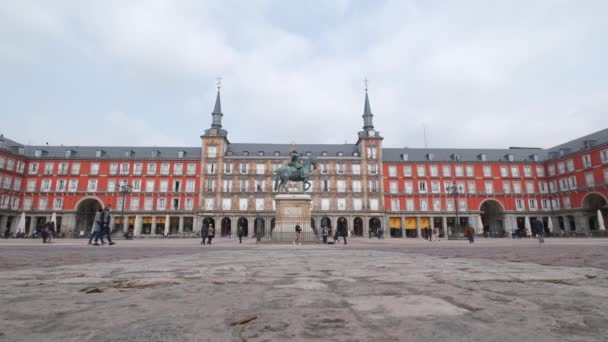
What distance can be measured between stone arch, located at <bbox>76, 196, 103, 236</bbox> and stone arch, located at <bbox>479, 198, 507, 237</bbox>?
2254 inches

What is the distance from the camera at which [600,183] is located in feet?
125

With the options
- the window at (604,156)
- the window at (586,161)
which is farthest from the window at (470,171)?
the window at (604,156)

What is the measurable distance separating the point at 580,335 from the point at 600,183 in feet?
167

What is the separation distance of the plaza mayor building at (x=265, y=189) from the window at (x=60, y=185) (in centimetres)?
17

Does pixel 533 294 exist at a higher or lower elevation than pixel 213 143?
lower

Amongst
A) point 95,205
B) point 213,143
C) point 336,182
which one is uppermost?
point 213,143

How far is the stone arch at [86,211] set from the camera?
44628mm

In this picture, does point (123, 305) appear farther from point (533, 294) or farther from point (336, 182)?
point (336, 182)

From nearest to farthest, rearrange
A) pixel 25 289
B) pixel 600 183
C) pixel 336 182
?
pixel 25 289, pixel 600 183, pixel 336 182

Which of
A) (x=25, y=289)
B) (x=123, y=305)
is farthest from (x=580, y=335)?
(x=25, y=289)

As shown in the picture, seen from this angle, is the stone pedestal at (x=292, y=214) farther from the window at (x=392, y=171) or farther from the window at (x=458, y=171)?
the window at (x=458, y=171)

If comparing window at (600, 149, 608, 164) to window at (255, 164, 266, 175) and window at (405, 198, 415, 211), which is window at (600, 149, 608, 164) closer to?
window at (405, 198, 415, 211)

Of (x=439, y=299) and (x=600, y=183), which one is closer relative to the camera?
(x=439, y=299)

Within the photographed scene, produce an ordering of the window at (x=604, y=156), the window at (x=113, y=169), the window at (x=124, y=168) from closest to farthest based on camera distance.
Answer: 1. the window at (x=604, y=156)
2. the window at (x=113, y=169)
3. the window at (x=124, y=168)
